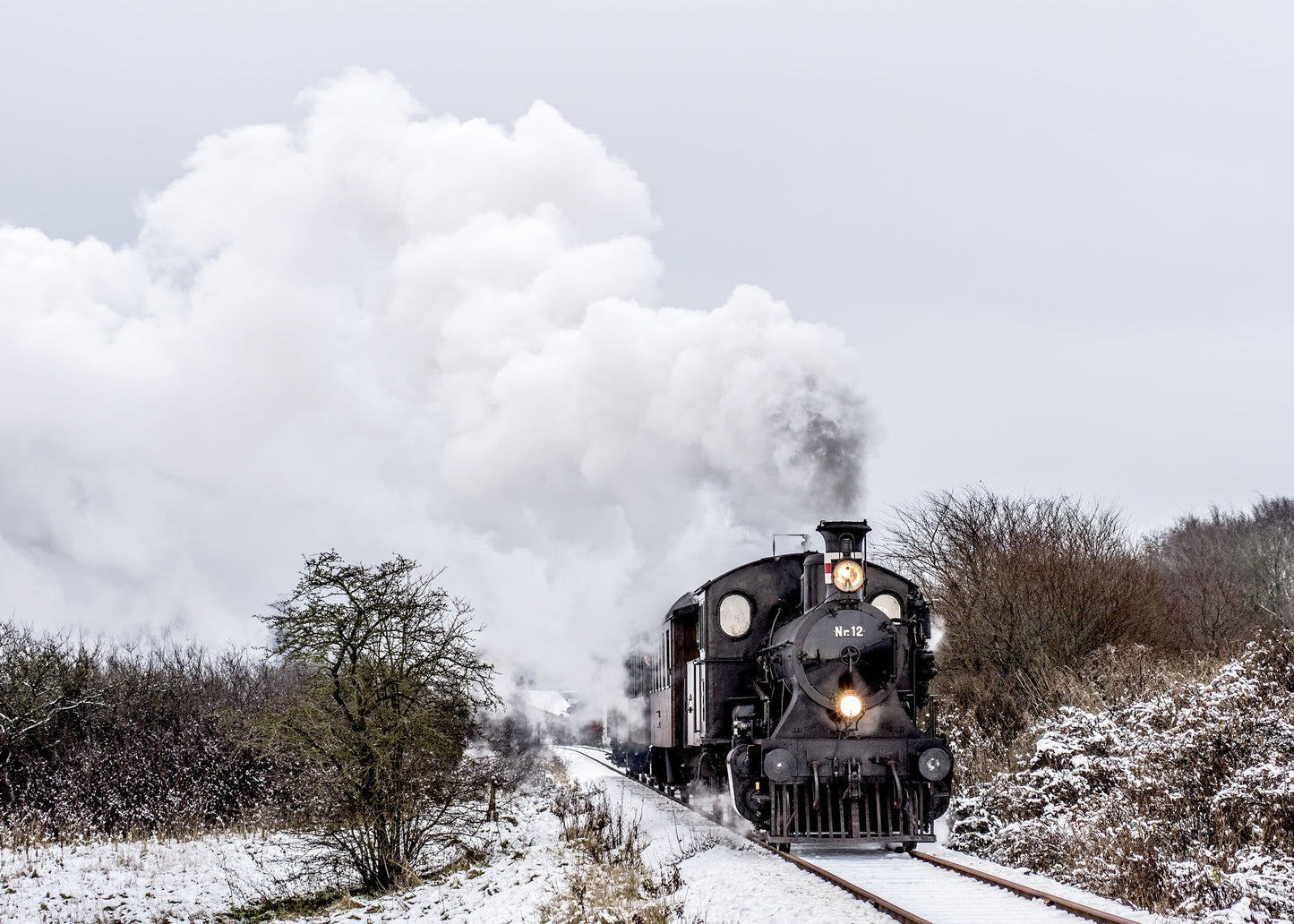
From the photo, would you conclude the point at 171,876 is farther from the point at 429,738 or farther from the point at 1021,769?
the point at 1021,769

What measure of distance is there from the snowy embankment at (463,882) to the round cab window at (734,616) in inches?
85.8

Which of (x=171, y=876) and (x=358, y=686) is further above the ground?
(x=358, y=686)

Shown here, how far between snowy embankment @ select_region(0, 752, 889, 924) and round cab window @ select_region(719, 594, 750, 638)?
2.18m

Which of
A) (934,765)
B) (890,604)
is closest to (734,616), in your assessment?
(890,604)

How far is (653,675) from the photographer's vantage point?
17156mm

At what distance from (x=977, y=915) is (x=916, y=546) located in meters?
18.0

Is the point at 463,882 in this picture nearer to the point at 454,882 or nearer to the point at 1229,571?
the point at 454,882

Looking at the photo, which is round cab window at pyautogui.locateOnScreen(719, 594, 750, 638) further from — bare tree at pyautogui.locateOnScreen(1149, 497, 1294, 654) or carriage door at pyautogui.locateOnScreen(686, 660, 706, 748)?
bare tree at pyautogui.locateOnScreen(1149, 497, 1294, 654)

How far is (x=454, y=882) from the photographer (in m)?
11.5

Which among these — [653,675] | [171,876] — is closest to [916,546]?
[653,675]

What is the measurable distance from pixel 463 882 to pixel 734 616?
3.85m

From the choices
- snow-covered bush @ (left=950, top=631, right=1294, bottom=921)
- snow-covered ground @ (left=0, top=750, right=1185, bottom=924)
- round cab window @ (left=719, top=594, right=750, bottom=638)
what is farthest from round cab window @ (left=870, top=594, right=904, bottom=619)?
snow-covered ground @ (left=0, top=750, right=1185, bottom=924)

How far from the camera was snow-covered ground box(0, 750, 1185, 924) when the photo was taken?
28.8 ft

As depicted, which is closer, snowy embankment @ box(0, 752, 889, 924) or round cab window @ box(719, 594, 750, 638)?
snowy embankment @ box(0, 752, 889, 924)
